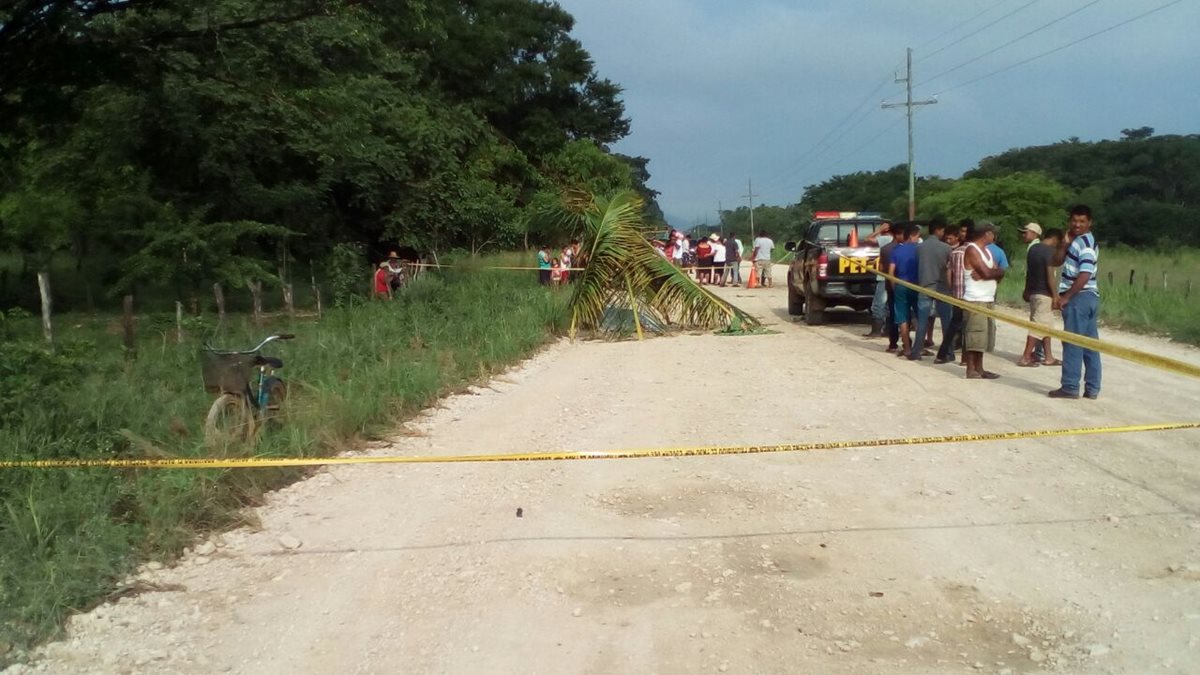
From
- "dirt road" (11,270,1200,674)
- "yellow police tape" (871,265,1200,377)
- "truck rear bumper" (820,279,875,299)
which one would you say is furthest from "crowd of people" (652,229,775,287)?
"dirt road" (11,270,1200,674)

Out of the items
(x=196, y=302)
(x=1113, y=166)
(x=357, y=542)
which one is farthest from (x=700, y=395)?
(x=1113, y=166)

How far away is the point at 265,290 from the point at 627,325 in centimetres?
1468

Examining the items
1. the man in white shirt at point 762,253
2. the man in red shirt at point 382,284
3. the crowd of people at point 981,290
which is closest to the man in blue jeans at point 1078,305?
the crowd of people at point 981,290

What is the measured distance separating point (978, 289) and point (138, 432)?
821cm

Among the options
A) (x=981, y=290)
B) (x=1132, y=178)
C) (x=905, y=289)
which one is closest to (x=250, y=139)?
(x=905, y=289)

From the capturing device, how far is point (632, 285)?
1625 centimetres

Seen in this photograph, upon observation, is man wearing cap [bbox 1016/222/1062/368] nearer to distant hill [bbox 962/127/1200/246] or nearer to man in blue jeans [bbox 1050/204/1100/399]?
man in blue jeans [bbox 1050/204/1100/399]

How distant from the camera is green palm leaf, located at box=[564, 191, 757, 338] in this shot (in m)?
16.2

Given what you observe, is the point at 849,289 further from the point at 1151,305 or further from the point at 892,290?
the point at 1151,305

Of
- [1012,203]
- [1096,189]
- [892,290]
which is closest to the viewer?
[892,290]

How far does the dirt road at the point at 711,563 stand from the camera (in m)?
4.50

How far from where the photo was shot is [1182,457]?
7.23m

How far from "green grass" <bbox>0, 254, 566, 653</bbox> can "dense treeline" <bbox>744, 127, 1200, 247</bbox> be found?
83.1ft

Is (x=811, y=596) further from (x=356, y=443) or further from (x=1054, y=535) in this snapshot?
(x=356, y=443)
